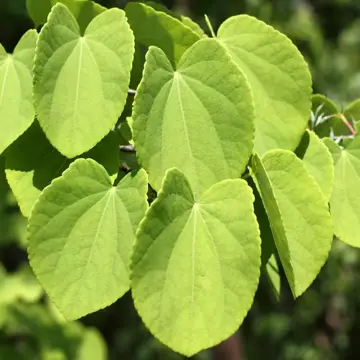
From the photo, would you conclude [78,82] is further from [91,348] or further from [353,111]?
[91,348]

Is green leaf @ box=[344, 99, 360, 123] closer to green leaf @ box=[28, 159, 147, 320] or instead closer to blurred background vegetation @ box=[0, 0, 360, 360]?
green leaf @ box=[28, 159, 147, 320]

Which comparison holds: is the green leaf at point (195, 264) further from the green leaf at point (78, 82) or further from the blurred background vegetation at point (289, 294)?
the blurred background vegetation at point (289, 294)

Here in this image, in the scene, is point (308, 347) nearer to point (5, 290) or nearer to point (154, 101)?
point (5, 290)

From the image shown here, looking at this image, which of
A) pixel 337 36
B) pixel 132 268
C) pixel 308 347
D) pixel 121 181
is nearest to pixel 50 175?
pixel 121 181

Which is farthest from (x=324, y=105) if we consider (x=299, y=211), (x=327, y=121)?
(x=299, y=211)

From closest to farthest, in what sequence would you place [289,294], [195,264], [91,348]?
[195,264] < [91,348] < [289,294]

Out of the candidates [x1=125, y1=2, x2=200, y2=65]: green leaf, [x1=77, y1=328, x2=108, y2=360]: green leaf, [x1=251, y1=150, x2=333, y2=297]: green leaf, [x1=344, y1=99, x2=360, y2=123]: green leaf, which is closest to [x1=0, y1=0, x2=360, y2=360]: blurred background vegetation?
[x1=77, y1=328, x2=108, y2=360]: green leaf

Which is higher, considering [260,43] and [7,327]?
[260,43]

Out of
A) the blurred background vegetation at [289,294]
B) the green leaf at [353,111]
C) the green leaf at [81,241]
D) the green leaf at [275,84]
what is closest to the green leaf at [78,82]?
the green leaf at [81,241]
